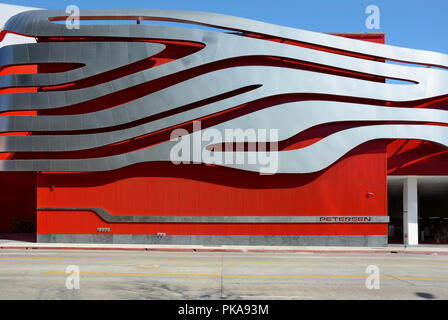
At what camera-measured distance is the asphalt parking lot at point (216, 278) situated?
10875mm

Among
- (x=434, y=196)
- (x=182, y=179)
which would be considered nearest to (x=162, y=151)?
(x=182, y=179)

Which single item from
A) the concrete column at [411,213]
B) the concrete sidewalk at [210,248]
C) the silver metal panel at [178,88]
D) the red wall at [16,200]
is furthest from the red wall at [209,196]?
the red wall at [16,200]

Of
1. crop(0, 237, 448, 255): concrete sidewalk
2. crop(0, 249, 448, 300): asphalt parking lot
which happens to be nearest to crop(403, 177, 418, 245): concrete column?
crop(0, 237, 448, 255): concrete sidewalk

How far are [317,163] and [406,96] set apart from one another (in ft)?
22.8

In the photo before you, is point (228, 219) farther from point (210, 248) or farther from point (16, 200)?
point (16, 200)

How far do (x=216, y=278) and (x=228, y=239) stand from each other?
11.8 m

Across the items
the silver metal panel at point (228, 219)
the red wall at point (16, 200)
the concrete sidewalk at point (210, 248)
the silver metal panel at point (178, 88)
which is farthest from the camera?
the red wall at point (16, 200)

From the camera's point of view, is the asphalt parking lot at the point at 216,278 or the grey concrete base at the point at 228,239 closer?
the asphalt parking lot at the point at 216,278

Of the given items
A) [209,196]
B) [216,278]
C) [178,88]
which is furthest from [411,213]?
[216,278]

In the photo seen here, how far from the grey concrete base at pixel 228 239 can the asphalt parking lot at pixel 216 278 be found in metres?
6.20

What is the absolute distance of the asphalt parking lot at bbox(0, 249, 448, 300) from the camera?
10.9 meters

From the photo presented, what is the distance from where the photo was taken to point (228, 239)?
24922 millimetres

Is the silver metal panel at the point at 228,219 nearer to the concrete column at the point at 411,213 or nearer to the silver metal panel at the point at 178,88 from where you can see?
the silver metal panel at the point at 178,88
